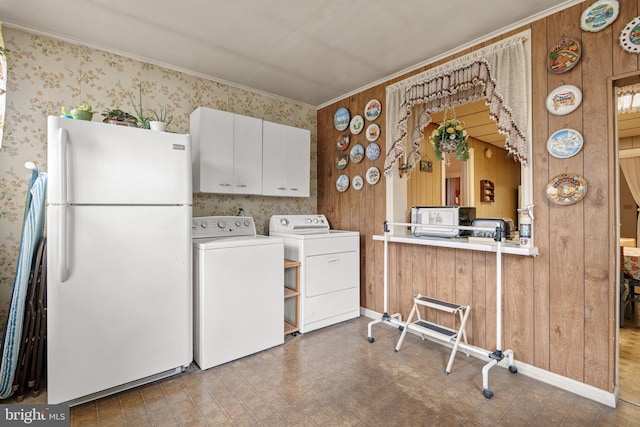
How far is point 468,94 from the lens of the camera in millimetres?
2584

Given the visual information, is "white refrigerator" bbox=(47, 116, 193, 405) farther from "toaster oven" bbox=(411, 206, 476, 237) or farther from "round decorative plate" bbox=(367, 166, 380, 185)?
"toaster oven" bbox=(411, 206, 476, 237)

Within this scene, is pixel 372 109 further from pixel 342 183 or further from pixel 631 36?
pixel 631 36

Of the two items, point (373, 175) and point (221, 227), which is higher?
point (373, 175)

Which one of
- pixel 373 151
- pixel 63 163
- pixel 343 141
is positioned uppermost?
pixel 343 141

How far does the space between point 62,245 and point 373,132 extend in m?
2.78

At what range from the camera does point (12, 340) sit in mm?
1926

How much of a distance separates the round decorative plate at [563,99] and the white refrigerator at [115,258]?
253 cm

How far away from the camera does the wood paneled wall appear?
1.87m

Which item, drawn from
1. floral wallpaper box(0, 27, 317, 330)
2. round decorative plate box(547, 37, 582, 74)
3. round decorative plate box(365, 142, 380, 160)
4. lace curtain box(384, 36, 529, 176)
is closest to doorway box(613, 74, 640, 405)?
round decorative plate box(547, 37, 582, 74)

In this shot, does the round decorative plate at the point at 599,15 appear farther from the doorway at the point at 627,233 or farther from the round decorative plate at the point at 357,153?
the round decorative plate at the point at 357,153
